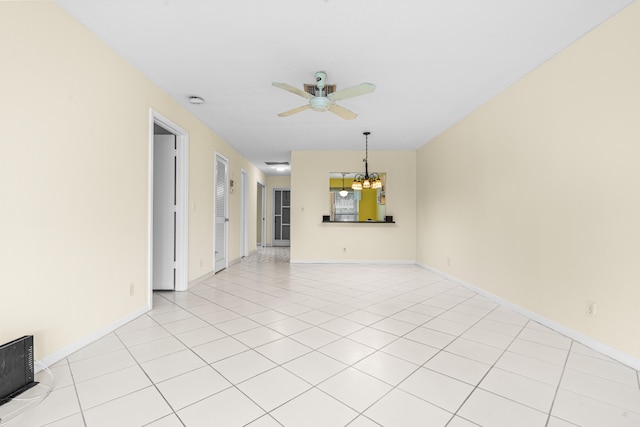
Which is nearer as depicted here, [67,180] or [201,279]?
[67,180]

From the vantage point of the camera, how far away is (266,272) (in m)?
5.48

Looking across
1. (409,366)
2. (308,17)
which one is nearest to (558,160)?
(409,366)

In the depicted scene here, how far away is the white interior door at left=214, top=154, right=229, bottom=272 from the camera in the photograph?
5301 mm

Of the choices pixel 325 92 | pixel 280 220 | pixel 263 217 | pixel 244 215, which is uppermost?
pixel 325 92

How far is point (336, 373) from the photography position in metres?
1.89

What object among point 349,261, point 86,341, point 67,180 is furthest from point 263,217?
point 67,180

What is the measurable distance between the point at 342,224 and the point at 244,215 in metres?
2.63

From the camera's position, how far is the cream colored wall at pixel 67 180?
1.74 m

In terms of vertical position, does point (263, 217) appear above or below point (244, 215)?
below

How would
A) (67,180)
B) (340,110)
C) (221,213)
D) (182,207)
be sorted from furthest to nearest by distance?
(221,213)
(182,207)
(340,110)
(67,180)

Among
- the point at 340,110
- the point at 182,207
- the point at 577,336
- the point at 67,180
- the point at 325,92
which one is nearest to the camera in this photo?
the point at 67,180

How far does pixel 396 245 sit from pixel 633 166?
15.3 ft

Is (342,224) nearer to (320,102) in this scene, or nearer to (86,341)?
(320,102)

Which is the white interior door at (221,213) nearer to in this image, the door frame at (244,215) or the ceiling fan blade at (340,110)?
the door frame at (244,215)
